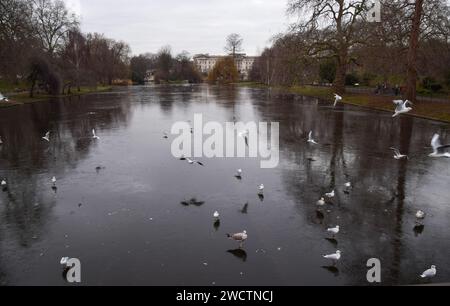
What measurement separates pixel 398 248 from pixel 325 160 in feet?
28.8

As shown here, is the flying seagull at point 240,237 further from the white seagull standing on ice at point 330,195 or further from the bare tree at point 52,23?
the bare tree at point 52,23

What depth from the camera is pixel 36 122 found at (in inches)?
1227

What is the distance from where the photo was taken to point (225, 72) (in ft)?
→ 416

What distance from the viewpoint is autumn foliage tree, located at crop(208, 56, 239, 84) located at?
126 metres

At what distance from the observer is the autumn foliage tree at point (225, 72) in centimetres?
12619

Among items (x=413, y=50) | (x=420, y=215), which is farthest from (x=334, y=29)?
(x=420, y=215)

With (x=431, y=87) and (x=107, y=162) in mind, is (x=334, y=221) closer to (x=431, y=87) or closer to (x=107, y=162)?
(x=107, y=162)

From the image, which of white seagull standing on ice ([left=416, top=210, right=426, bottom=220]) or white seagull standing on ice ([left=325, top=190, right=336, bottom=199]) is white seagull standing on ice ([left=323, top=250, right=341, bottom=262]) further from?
white seagull standing on ice ([left=325, top=190, right=336, bottom=199])

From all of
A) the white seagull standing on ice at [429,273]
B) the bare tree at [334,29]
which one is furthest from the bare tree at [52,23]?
the white seagull standing on ice at [429,273]

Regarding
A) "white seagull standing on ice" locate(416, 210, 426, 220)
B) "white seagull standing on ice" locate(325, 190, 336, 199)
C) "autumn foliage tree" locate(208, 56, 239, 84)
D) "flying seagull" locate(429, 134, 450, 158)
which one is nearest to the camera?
"white seagull standing on ice" locate(416, 210, 426, 220)

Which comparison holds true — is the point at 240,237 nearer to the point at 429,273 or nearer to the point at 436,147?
the point at 429,273

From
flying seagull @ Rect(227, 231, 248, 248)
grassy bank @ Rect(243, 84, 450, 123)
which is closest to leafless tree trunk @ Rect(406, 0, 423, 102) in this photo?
grassy bank @ Rect(243, 84, 450, 123)

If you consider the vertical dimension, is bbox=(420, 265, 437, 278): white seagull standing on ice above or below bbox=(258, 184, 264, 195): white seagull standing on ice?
below
